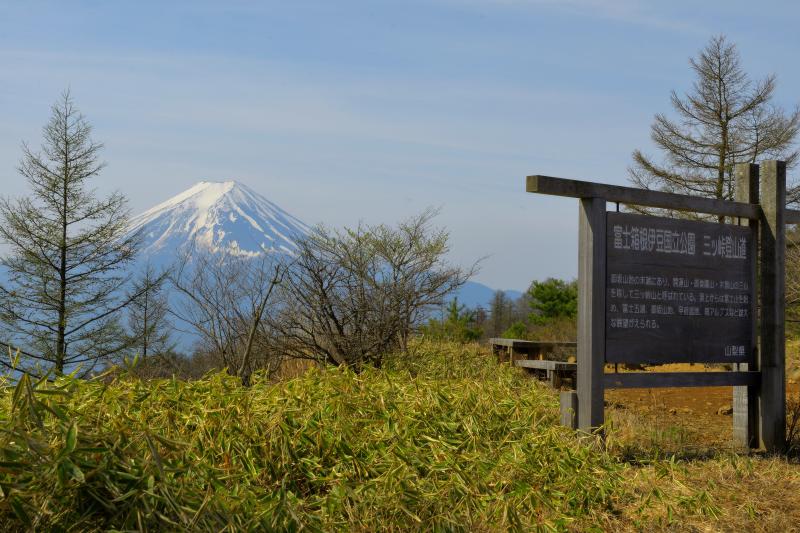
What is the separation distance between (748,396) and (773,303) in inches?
40.2

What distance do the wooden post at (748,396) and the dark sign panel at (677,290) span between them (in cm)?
15

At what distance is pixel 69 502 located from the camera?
2.94m

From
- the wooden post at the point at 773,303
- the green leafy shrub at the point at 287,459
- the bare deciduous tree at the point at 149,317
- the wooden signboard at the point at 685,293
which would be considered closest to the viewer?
the green leafy shrub at the point at 287,459

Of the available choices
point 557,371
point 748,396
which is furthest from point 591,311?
point 557,371

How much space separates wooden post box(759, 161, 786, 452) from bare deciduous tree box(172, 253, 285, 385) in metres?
5.84

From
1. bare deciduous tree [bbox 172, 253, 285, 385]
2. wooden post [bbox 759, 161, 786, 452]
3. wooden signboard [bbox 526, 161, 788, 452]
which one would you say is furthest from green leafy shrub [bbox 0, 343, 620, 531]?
bare deciduous tree [bbox 172, 253, 285, 385]

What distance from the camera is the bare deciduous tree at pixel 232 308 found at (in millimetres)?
11083

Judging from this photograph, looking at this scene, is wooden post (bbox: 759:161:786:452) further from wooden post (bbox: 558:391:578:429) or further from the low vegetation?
wooden post (bbox: 558:391:578:429)

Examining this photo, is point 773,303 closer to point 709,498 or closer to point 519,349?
point 709,498

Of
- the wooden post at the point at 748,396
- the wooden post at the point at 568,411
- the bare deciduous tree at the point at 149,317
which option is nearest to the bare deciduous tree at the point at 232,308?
the wooden post at the point at 568,411

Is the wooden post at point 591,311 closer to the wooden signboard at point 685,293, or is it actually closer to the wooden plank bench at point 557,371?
the wooden signboard at point 685,293

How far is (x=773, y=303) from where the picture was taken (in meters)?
8.66

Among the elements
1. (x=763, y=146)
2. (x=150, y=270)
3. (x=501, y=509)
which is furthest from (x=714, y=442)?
(x=763, y=146)

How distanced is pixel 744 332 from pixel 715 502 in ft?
A: 11.3
